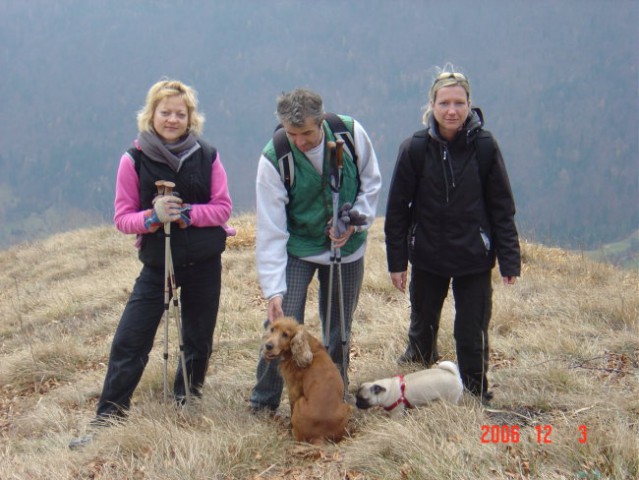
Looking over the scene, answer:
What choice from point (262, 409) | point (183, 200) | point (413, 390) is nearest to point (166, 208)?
point (183, 200)

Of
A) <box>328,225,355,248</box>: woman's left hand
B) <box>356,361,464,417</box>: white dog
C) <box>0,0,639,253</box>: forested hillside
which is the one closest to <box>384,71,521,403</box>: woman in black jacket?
<box>356,361,464,417</box>: white dog

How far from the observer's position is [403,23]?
199625mm

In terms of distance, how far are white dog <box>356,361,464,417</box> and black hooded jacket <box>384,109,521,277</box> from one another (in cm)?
70

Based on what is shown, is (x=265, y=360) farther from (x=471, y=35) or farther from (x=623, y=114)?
(x=471, y=35)

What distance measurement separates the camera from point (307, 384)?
399 centimetres

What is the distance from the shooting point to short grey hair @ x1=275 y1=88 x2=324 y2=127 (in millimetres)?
3676

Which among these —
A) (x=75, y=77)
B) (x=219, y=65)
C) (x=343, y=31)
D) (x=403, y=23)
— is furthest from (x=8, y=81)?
(x=403, y=23)

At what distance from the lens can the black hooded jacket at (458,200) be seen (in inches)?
162

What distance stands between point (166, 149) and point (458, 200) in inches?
76.0

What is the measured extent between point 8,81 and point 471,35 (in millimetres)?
141234

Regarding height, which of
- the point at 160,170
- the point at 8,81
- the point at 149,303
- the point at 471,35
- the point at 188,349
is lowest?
the point at 188,349

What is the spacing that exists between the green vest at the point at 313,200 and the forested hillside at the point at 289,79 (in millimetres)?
147282

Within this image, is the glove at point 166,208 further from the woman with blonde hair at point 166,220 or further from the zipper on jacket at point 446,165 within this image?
the zipper on jacket at point 446,165

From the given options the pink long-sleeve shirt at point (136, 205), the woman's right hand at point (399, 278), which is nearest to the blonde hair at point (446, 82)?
the woman's right hand at point (399, 278)
